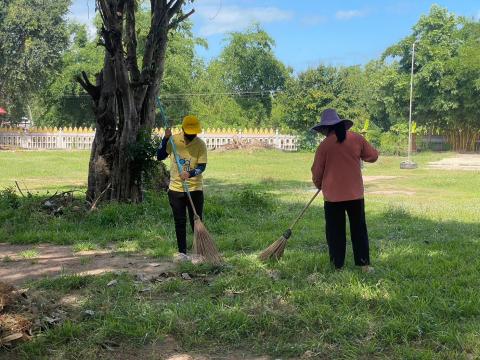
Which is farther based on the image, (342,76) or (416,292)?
(342,76)

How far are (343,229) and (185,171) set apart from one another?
78.8 inches

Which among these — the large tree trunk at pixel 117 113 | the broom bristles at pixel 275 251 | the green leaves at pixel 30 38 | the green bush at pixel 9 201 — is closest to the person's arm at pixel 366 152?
the broom bristles at pixel 275 251

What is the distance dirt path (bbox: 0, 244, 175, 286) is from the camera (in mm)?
5871

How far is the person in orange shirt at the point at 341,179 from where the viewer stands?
5.60 metres

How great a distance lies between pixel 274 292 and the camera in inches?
193

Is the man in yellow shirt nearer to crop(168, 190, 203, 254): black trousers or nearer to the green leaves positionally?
crop(168, 190, 203, 254): black trousers

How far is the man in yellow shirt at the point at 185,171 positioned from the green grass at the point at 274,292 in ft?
1.86

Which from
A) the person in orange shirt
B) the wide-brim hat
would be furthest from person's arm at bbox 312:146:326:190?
the wide-brim hat

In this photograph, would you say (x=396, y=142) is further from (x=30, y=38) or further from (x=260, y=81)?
(x=30, y=38)

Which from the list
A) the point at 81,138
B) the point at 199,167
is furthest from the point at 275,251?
the point at 81,138

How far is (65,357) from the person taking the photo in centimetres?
369

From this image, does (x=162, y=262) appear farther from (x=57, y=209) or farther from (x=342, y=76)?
(x=342, y=76)

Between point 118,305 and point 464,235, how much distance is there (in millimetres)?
5347

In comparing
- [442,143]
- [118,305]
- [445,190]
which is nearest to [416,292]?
[118,305]
